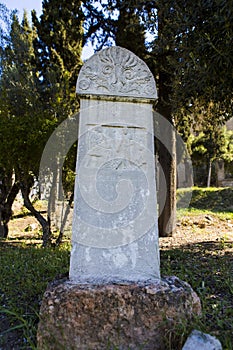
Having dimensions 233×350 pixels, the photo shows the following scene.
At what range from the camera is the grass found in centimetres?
228

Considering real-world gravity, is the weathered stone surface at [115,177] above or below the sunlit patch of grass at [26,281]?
above

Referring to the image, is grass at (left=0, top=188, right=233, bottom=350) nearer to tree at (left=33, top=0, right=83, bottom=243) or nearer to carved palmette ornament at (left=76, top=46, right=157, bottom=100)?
carved palmette ornament at (left=76, top=46, right=157, bottom=100)

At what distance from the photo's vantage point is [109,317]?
216 cm

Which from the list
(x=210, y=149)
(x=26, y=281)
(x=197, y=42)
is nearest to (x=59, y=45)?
(x=197, y=42)

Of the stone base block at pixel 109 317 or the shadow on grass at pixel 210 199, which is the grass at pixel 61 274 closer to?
the stone base block at pixel 109 317

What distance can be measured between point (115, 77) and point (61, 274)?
1.76 meters

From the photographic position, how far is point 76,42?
27.5ft

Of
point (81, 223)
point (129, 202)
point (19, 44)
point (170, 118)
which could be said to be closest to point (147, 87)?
point (129, 202)

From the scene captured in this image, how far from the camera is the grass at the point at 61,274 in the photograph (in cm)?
228

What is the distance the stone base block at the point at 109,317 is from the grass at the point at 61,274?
0.36 ft

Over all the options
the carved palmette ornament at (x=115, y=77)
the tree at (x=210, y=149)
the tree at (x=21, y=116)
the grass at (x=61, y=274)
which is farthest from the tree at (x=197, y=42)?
the tree at (x=210, y=149)

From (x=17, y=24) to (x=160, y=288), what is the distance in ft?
32.9

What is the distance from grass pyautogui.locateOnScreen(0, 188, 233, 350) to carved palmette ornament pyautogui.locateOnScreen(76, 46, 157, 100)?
1801mm

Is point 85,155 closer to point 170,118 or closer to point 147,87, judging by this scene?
point 147,87
